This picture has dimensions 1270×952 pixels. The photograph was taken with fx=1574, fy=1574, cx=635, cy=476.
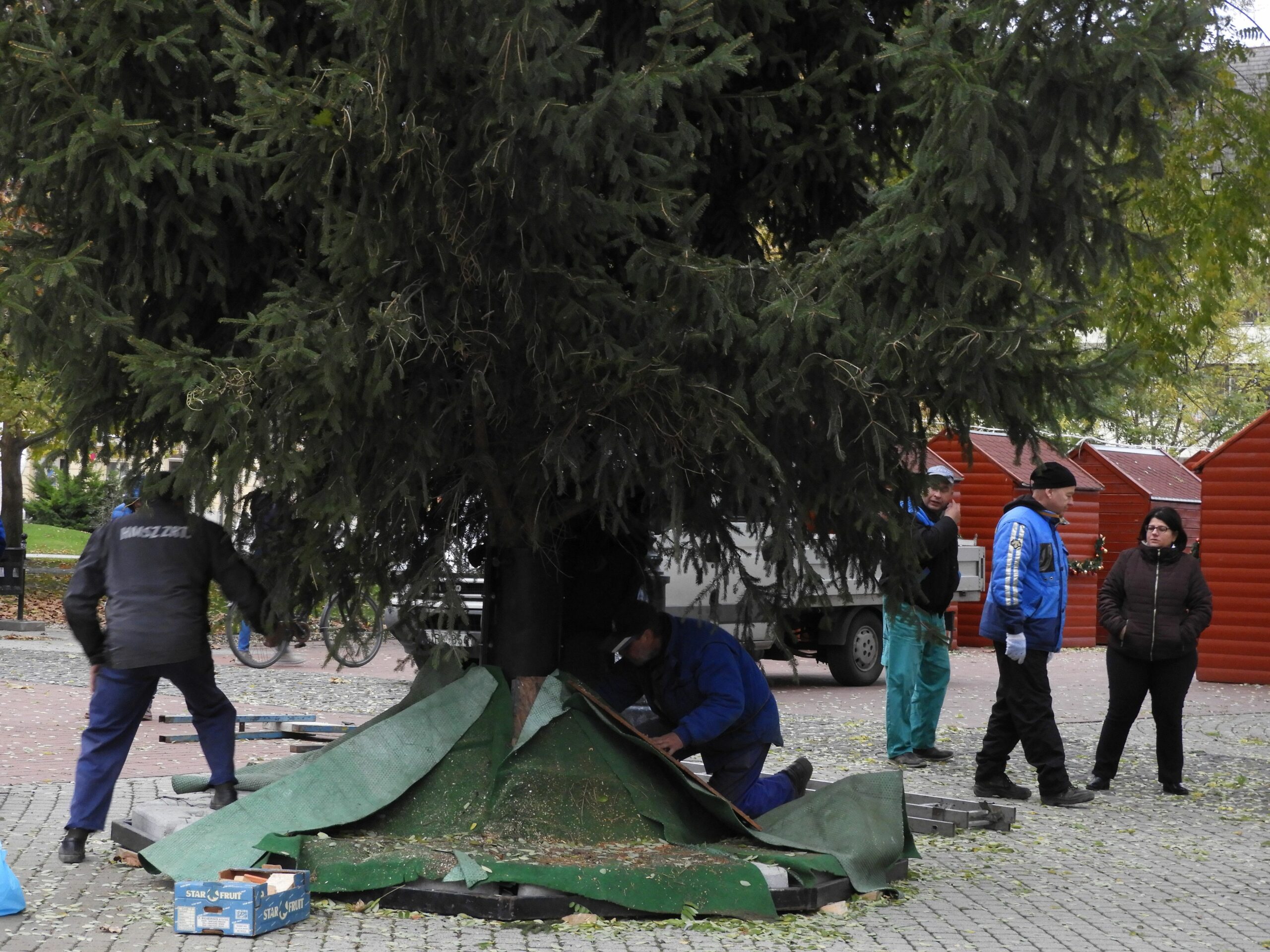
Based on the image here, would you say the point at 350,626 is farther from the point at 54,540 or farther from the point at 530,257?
the point at 54,540

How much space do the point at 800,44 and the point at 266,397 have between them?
3045mm

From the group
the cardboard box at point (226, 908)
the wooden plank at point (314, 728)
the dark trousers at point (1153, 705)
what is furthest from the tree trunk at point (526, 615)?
the dark trousers at point (1153, 705)

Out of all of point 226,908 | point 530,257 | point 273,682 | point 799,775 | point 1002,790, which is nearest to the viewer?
point 226,908

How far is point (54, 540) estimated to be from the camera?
4319 centimetres

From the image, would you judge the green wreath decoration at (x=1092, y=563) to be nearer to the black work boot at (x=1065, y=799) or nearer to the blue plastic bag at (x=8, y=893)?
the black work boot at (x=1065, y=799)

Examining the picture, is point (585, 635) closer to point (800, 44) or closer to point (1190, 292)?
point (800, 44)

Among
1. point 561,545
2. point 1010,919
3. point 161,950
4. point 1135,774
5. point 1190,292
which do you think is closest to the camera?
point 161,950

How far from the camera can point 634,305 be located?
6059mm

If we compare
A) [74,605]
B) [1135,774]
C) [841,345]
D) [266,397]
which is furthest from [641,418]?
[1135,774]

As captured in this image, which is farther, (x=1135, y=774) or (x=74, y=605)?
(x=1135, y=774)

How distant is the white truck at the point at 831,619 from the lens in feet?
25.6

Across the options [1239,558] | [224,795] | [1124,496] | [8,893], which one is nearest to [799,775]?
[224,795]

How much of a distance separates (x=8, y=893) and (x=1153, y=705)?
715 centimetres

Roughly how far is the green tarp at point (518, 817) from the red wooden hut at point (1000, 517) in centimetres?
1497
